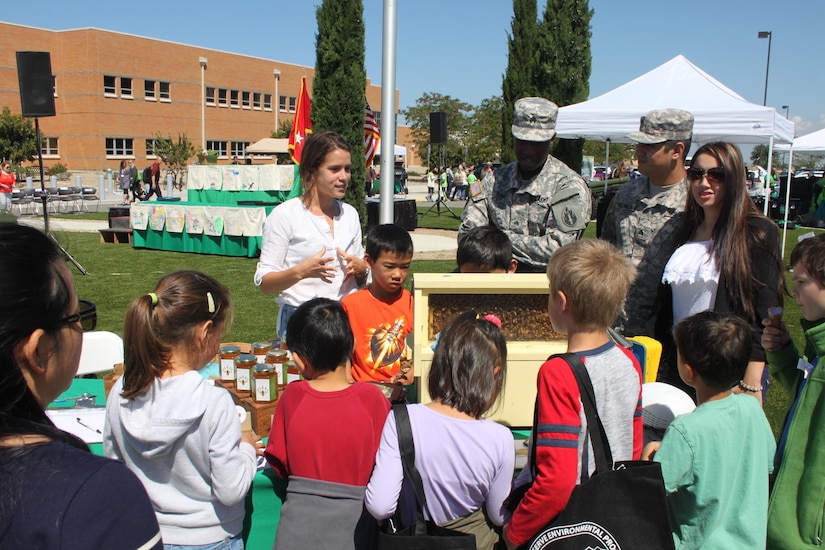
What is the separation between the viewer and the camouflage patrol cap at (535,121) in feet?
10.7

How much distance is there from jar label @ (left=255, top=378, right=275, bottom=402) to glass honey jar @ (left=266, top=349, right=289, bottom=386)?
11cm

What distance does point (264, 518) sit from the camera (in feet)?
7.20

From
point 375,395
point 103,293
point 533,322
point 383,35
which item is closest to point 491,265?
point 533,322

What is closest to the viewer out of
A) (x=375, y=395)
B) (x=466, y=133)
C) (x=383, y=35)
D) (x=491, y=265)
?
(x=375, y=395)

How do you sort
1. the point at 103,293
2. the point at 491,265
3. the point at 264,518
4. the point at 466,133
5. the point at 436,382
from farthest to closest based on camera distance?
1. the point at 466,133
2. the point at 103,293
3. the point at 491,265
4. the point at 264,518
5. the point at 436,382

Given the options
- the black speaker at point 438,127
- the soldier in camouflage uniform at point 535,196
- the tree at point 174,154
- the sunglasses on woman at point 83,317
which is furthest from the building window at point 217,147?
the sunglasses on woman at point 83,317

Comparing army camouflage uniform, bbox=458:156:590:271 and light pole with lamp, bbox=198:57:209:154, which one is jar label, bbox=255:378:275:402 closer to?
army camouflage uniform, bbox=458:156:590:271

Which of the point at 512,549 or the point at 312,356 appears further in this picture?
the point at 312,356

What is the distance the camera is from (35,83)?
9.50 metres

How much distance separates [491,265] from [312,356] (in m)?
1.10

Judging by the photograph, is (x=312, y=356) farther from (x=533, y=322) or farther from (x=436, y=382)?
(x=533, y=322)

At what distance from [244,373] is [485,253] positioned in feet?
3.75

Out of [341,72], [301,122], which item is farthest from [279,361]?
[341,72]

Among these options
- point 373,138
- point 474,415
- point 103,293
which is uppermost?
point 373,138
